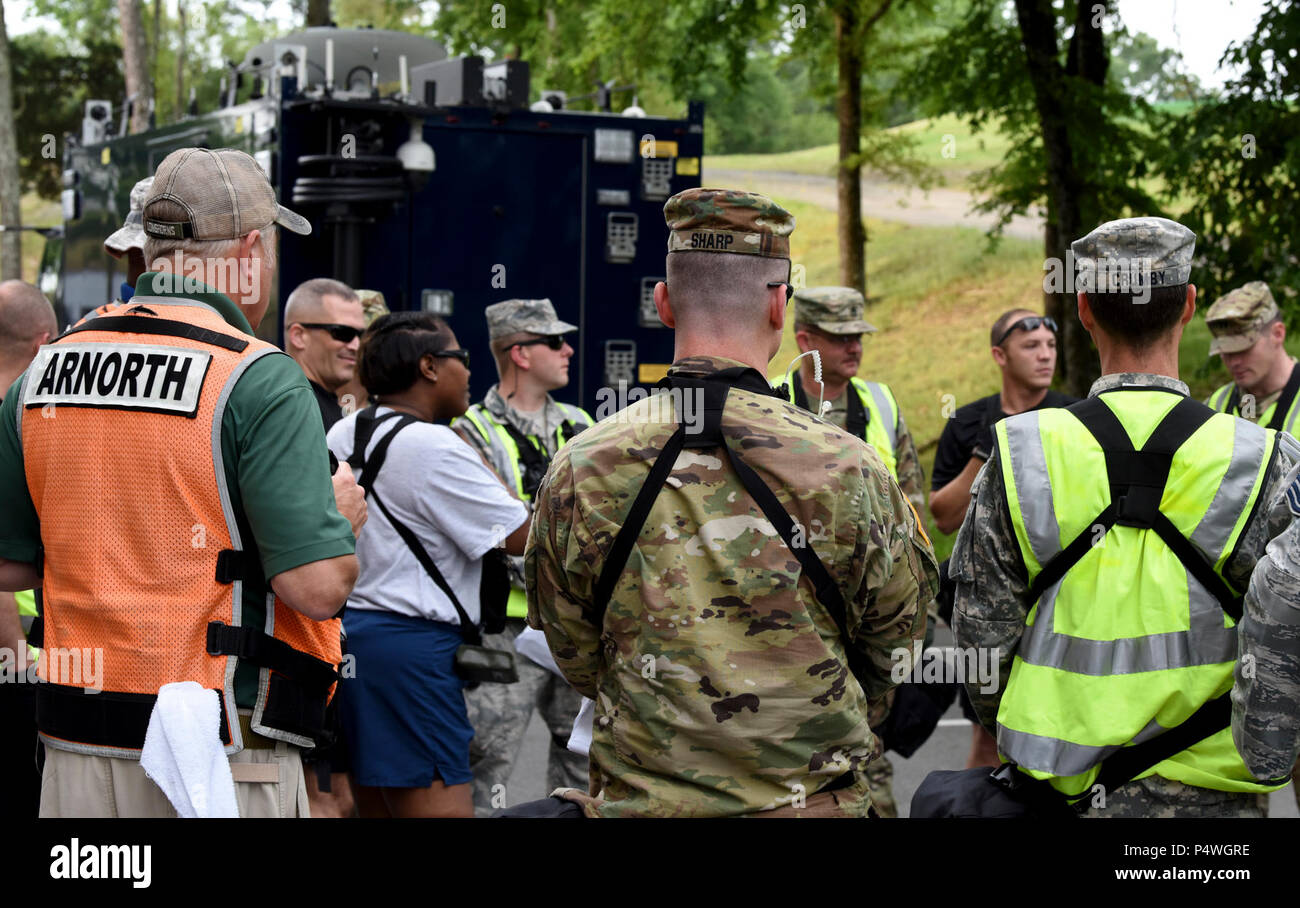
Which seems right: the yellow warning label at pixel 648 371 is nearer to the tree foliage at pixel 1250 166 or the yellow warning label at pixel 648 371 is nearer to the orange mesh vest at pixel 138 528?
the tree foliage at pixel 1250 166

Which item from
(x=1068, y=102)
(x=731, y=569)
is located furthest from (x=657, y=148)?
(x=731, y=569)

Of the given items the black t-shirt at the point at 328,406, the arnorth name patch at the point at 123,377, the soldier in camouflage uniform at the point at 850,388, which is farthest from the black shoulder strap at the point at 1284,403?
the arnorth name patch at the point at 123,377

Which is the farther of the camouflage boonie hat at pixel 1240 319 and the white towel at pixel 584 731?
the camouflage boonie hat at pixel 1240 319

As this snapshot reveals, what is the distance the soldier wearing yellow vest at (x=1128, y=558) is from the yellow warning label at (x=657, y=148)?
567cm

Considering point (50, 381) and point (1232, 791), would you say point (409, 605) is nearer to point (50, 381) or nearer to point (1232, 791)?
point (50, 381)

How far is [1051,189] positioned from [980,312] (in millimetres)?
14849

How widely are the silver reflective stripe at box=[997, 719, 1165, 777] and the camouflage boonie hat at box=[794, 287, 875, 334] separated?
3.07 meters

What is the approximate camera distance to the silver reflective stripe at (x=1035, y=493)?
9.90 ft

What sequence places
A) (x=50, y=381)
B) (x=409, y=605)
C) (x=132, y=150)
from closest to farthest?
(x=50, y=381), (x=409, y=605), (x=132, y=150)

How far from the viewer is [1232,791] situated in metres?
2.98

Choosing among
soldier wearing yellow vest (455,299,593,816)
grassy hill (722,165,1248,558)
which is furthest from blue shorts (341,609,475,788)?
grassy hill (722,165,1248,558)

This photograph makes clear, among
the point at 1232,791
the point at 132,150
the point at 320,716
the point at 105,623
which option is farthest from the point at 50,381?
the point at 132,150

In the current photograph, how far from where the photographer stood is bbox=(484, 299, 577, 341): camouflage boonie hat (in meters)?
5.95

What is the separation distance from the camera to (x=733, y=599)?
2.65m
